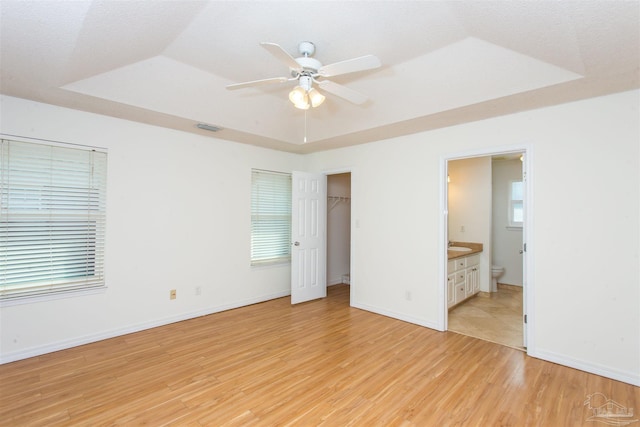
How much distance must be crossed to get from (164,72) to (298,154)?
269 cm

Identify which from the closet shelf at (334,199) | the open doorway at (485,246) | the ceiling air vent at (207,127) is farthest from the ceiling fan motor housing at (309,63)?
the closet shelf at (334,199)

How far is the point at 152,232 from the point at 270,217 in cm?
177

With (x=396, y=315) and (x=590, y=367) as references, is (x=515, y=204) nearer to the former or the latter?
(x=396, y=315)

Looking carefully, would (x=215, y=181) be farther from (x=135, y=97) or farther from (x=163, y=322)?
(x=163, y=322)

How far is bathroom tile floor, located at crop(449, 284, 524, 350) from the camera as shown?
3.45 meters

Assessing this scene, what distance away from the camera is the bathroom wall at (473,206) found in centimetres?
519

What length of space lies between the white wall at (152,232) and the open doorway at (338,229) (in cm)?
158

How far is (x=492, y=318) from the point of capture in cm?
404

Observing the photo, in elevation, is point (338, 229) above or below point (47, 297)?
above

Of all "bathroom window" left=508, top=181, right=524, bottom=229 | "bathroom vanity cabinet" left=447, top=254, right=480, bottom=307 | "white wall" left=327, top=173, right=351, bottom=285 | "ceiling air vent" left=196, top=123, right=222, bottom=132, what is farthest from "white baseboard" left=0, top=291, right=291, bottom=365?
"bathroom window" left=508, top=181, right=524, bottom=229

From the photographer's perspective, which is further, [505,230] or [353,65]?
[505,230]

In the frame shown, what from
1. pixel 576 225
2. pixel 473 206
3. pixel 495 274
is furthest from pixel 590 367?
pixel 473 206

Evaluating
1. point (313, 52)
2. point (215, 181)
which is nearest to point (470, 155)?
point (313, 52)

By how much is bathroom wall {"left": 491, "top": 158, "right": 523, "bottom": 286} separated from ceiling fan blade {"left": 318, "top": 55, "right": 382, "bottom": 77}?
487cm
